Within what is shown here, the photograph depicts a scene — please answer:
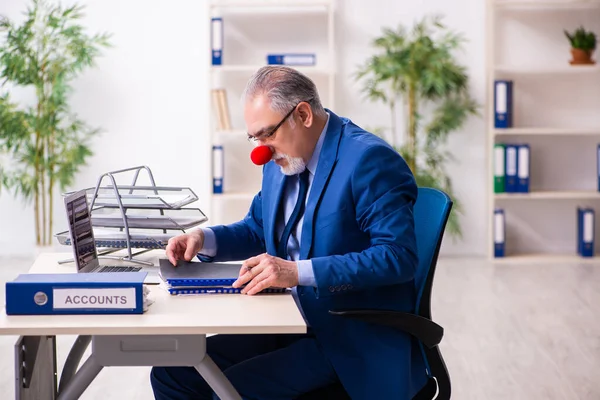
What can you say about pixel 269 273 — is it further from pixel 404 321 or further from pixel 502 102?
pixel 502 102

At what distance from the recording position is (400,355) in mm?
2014

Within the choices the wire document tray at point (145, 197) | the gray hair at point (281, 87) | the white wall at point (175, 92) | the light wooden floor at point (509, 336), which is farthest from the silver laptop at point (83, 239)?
the white wall at point (175, 92)

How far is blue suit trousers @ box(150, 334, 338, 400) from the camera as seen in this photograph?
6.58ft

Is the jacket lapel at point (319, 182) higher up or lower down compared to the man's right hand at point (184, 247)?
higher up

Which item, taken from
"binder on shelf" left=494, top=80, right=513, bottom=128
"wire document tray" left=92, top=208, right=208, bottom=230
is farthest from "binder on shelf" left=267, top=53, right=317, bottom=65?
"wire document tray" left=92, top=208, right=208, bottom=230

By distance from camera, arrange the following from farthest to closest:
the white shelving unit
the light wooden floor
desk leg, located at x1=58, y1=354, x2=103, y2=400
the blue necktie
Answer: the white shelving unit < the light wooden floor < the blue necktie < desk leg, located at x1=58, y1=354, x2=103, y2=400

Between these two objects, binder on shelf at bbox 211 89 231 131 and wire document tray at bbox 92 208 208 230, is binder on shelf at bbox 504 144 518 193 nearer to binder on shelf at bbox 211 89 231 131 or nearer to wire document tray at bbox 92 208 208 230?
binder on shelf at bbox 211 89 231 131

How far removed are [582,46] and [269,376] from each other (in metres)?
4.43

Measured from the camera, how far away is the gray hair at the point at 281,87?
6.88 ft

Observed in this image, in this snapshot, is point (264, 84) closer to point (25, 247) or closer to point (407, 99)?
point (407, 99)

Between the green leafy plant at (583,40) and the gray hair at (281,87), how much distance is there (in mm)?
4100

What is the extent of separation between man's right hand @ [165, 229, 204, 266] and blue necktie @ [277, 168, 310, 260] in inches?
8.6

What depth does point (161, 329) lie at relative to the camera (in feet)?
5.62

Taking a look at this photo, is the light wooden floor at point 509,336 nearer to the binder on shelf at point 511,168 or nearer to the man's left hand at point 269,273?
the binder on shelf at point 511,168
